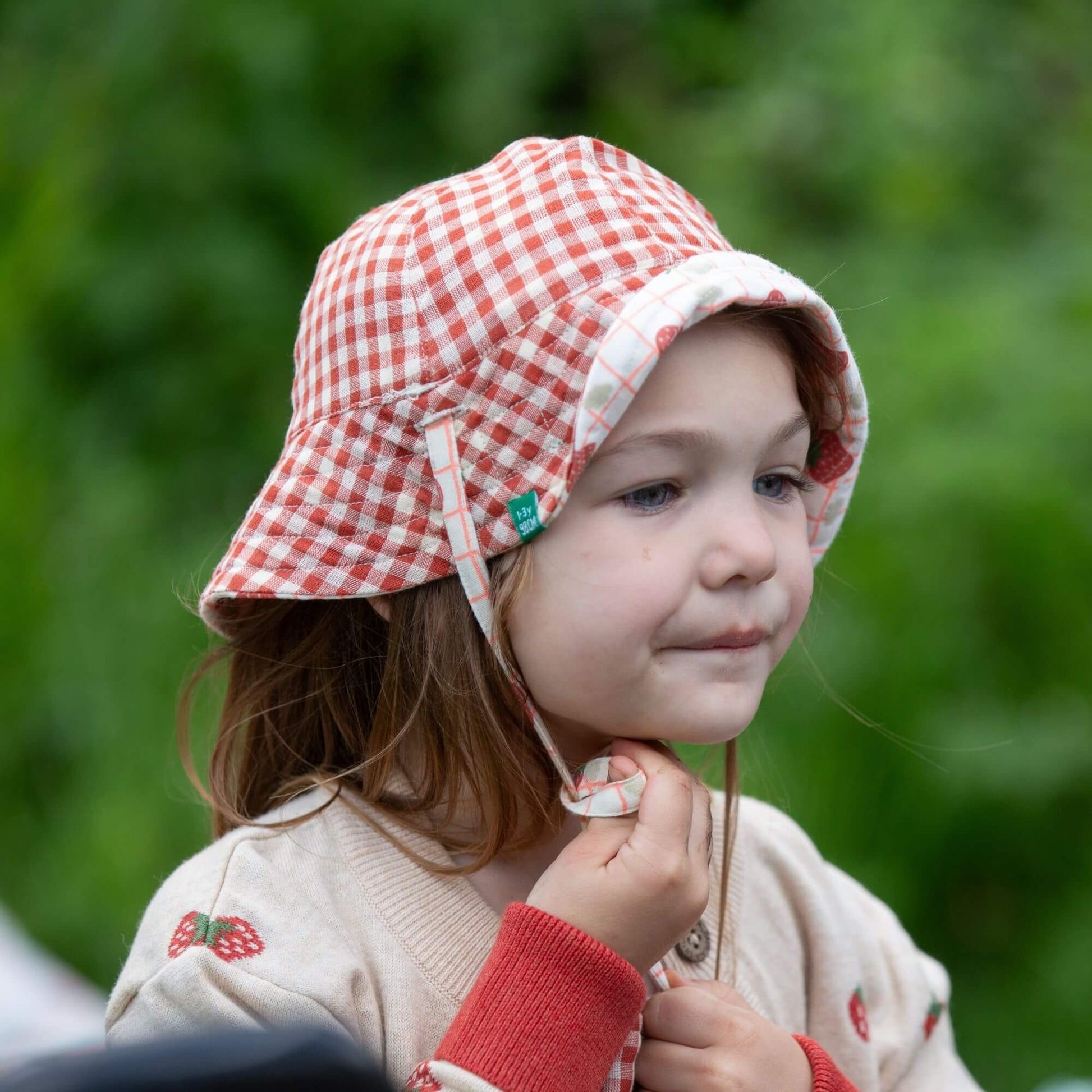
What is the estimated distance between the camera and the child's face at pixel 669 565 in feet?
4.24

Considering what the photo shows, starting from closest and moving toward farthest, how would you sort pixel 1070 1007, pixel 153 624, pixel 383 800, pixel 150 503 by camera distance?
pixel 383 800, pixel 1070 1007, pixel 153 624, pixel 150 503

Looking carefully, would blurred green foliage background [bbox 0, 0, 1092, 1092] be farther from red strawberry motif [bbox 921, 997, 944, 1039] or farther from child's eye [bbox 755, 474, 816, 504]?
child's eye [bbox 755, 474, 816, 504]

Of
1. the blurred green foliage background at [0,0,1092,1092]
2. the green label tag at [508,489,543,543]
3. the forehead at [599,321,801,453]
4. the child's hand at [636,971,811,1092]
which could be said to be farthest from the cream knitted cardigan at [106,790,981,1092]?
the blurred green foliage background at [0,0,1092,1092]

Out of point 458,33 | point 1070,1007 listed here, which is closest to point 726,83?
point 458,33

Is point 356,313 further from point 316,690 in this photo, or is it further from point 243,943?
point 243,943

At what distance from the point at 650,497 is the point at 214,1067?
81cm

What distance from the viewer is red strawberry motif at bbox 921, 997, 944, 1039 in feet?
5.74

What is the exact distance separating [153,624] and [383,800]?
6.76ft

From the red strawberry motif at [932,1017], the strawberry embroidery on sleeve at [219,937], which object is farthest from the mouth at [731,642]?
the red strawberry motif at [932,1017]

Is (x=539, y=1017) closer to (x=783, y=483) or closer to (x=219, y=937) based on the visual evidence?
(x=219, y=937)

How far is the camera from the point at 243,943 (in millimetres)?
1331

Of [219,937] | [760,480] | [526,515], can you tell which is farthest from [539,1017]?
[760,480]

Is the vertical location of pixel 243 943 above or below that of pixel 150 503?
above

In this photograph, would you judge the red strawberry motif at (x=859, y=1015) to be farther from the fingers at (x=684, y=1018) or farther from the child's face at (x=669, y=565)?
the child's face at (x=669, y=565)
